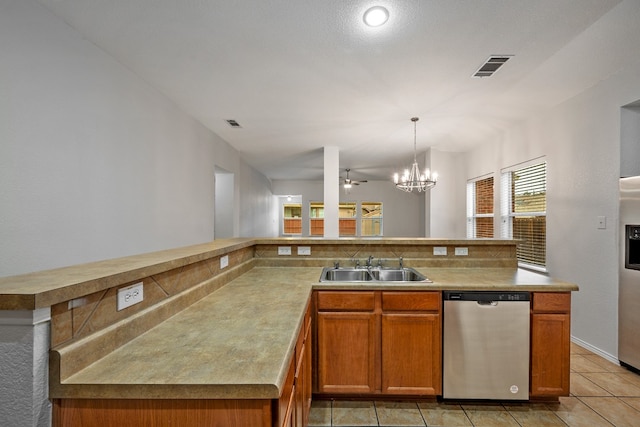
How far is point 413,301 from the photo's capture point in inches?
83.7

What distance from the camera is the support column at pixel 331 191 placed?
215 inches

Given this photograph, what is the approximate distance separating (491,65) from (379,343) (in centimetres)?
243

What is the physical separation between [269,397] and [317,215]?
9.01 metres

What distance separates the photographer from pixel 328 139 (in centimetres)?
502

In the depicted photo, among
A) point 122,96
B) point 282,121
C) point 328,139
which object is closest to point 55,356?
point 122,96

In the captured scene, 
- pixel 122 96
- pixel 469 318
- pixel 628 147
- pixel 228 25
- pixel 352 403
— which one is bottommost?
pixel 352 403

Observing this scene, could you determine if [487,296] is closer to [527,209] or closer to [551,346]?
[551,346]

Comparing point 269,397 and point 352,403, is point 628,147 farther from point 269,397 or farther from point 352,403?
point 269,397

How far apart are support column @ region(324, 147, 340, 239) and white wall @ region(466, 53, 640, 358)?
289 cm

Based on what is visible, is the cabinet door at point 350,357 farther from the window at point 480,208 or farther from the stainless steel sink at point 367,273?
the window at point 480,208

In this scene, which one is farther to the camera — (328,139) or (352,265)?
(328,139)

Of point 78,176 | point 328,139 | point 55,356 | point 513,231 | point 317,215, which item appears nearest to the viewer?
point 55,356

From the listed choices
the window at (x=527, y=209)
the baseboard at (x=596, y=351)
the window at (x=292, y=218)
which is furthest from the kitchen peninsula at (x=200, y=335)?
the window at (x=292, y=218)

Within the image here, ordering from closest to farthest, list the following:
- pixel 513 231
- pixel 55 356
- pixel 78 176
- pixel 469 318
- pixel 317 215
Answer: pixel 55 356, pixel 469 318, pixel 78 176, pixel 513 231, pixel 317 215
